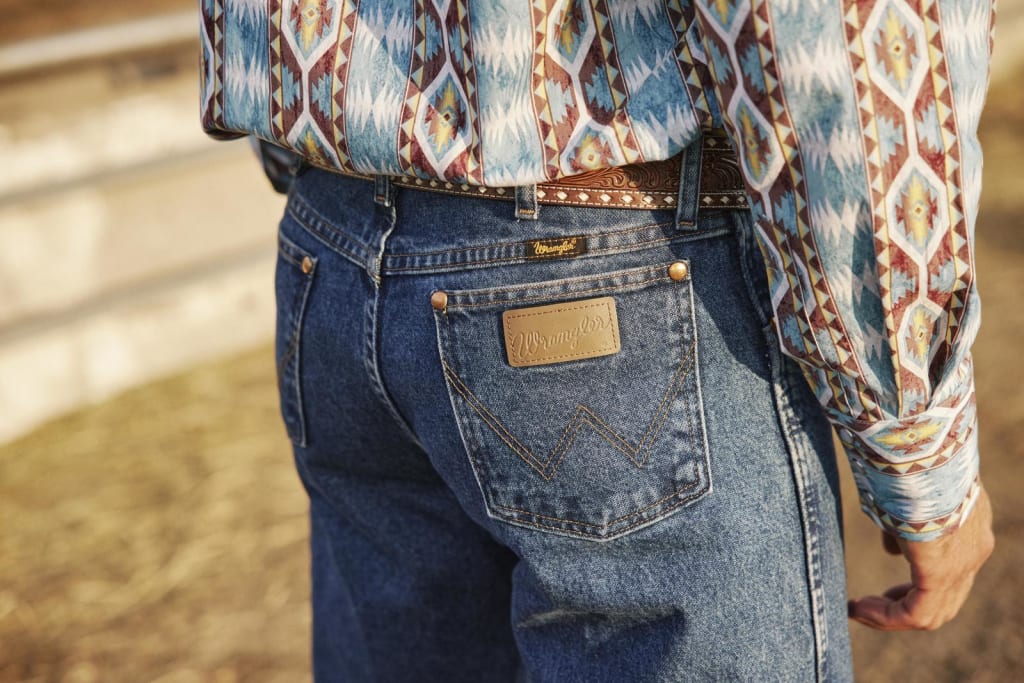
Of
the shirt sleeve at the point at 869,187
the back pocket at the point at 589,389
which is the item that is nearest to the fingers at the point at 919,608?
the shirt sleeve at the point at 869,187

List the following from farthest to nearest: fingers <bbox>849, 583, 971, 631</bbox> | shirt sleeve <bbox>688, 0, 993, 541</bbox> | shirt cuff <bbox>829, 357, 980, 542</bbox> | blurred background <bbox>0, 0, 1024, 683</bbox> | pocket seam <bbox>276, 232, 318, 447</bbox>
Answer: blurred background <bbox>0, 0, 1024, 683</bbox> → pocket seam <bbox>276, 232, 318, 447</bbox> → fingers <bbox>849, 583, 971, 631</bbox> → shirt cuff <bbox>829, 357, 980, 542</bbox> → shirt sleeve <bbox>688, 0, 993, 541</bbox>

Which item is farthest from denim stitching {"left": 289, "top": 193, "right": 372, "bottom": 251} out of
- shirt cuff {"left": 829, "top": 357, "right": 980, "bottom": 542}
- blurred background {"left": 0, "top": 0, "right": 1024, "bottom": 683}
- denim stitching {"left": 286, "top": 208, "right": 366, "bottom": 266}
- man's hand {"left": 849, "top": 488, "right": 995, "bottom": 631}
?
blurred background {"left": 0, "top": 0, "right": 1024, "bottom": 683}

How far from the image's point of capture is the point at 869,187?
685 millimetres

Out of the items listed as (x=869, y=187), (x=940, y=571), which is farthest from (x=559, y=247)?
(x=940, y=571)

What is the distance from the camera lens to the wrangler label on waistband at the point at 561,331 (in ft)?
2.59

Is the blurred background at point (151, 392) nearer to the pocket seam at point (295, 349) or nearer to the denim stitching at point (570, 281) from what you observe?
the pocket seam at point (295, 349)

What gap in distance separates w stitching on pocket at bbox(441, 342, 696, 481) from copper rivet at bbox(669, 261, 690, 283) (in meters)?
0.06

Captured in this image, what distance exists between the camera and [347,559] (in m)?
1.13

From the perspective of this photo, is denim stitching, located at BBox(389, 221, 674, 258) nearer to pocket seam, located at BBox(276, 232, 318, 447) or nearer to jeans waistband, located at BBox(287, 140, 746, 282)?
jeans waistband, located at BBox(287, 140, 746, 282)

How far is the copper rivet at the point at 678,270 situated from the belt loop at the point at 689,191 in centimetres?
3

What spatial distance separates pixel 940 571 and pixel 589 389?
0.39 metres

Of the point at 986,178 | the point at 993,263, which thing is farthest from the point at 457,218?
the point at 986,178

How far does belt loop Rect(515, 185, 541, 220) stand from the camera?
31.7 inches

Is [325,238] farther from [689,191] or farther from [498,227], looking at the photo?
[689,191]
